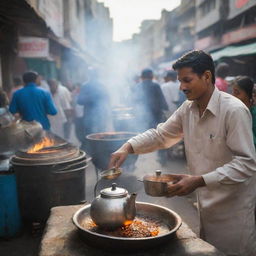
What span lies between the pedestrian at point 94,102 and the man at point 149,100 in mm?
830

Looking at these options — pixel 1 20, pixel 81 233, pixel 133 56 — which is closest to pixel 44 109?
pixel 1 20

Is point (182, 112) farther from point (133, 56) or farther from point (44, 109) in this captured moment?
point (133, 56)

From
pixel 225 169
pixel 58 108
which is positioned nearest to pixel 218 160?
pixel 225 169

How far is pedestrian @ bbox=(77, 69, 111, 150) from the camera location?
8688 mm

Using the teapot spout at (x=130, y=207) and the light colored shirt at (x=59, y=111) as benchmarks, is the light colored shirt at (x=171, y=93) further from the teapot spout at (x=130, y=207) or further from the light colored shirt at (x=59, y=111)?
the teapot spout at (x=130, y=207)

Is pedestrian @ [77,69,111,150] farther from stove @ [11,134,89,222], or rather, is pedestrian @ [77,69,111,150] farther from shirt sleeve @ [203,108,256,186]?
shirt sleeve @ [203,108,256,186]

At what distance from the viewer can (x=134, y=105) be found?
902cm

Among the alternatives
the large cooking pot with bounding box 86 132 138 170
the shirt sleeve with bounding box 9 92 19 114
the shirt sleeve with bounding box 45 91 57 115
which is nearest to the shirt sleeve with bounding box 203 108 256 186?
the large cooking pot with bounding box 86 132 138 170

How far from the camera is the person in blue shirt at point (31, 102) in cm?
682

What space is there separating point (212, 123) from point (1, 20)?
7993mm

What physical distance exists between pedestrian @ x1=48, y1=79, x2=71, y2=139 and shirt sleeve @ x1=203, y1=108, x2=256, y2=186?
7.61 metres

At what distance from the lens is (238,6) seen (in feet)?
70.7

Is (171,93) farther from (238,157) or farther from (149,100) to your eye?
(238,157)

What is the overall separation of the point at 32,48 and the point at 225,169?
8.91 m
